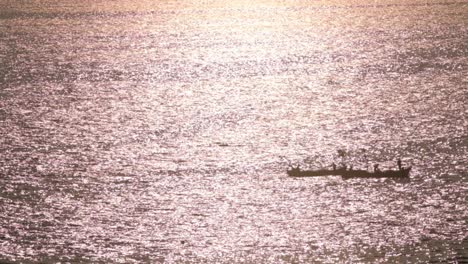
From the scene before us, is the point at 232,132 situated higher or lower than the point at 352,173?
higher

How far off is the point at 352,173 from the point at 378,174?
4cm

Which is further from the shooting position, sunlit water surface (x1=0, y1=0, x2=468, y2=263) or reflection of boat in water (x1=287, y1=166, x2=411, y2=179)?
reflection of boat in water (x1=287, y1=166, x2=411, y2=179)

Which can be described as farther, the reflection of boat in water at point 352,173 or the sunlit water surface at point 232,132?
the reflection of boat in water at point 352,173

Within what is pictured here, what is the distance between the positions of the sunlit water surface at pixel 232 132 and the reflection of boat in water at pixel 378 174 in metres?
0.02

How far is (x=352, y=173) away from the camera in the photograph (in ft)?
5.49

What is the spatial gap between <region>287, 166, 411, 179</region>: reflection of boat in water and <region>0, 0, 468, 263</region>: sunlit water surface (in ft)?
0.07

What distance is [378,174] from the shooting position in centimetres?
167

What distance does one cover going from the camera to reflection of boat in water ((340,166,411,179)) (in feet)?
5.48

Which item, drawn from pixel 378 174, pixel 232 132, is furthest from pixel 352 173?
pixel 232 132

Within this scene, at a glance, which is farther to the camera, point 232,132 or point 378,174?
point 232,132

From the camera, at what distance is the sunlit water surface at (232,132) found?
1458mm

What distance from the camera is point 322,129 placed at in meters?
1.88

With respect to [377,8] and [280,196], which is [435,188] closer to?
[280,196]

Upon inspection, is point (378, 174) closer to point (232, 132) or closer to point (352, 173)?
point (352, 173)
